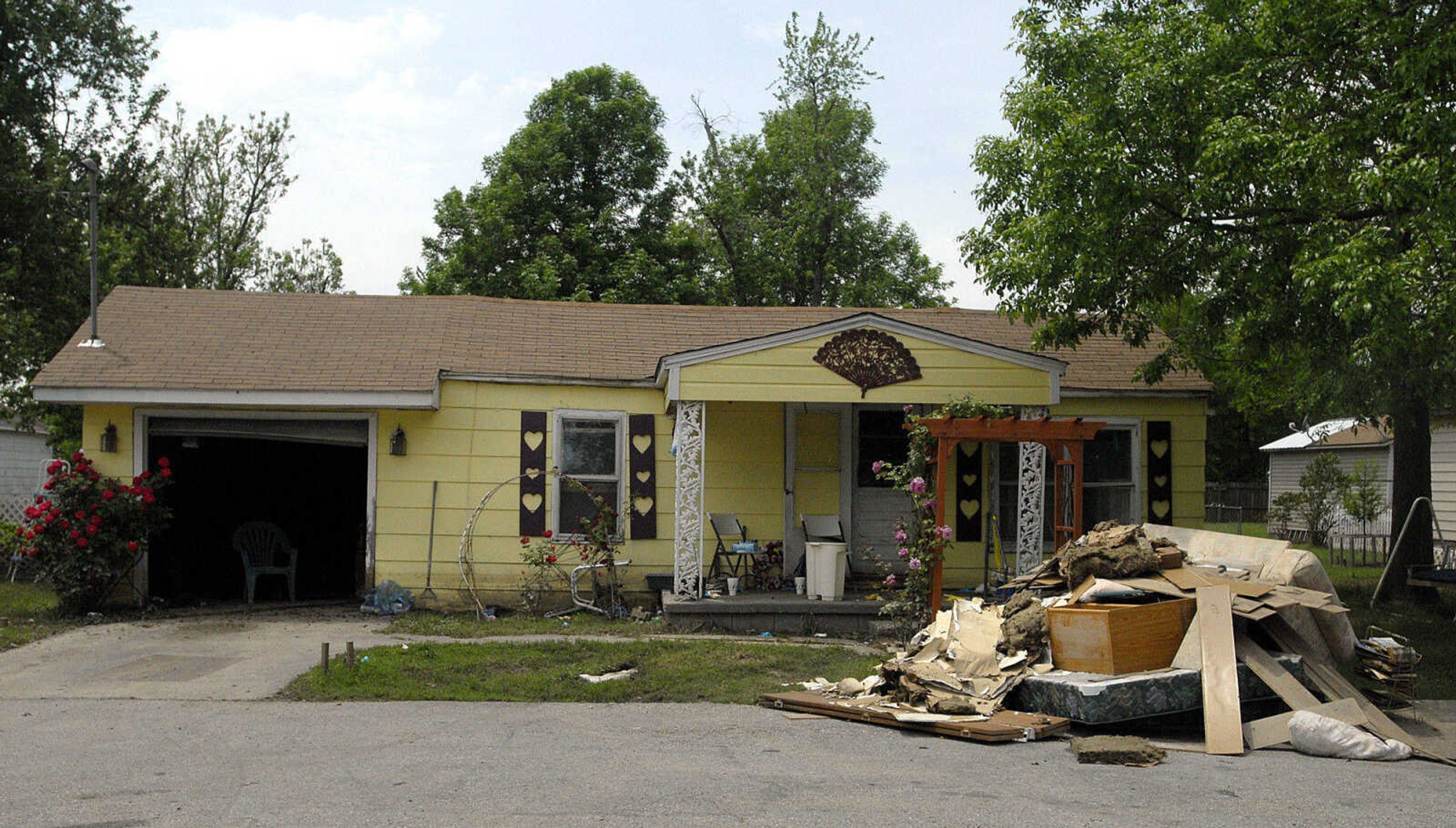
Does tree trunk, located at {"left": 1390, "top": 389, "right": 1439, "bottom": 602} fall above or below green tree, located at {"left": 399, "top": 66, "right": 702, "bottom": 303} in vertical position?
below

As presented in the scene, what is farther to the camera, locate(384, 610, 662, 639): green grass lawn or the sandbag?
locate(384, 610, 662, 639): green grass lawn

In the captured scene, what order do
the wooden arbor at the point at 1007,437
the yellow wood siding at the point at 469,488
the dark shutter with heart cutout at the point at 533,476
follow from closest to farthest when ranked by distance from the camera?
the wooden arbor at the point at 1007,437, the yellow wood siding at the point at 469,488, the dark shutter with heart cutout at the point at 533,476

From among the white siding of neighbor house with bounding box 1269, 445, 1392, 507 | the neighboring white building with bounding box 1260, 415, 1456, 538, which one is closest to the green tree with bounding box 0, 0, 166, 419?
the neighboring white building with bounding box 1260, 415, 1456, 538

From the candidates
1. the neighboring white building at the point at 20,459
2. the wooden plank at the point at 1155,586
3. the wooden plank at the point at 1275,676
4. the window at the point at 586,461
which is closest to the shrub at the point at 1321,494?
the window at the point at 586,461

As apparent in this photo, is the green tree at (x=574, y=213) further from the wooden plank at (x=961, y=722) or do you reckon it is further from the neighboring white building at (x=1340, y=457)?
the wooden plank at (x=961, y=722)

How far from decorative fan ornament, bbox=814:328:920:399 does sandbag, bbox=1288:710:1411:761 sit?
5.04 metres

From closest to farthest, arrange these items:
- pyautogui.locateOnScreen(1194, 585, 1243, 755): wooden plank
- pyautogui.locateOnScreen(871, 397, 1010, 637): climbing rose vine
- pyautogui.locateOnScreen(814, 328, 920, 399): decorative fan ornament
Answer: pyautogui.locateOnScreen(1194, 585, 1243, 755): wooden plank, pyautogui.locateOnScreen(871, 397, 1010, 637): climbing rose vine, pyautogui.locateOnScreen(814, 328, 920, 399): decorative fan ornament

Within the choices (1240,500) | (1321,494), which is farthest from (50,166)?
(1240,500)

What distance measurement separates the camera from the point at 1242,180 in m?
9.49

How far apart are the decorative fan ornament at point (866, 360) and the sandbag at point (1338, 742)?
199 inches

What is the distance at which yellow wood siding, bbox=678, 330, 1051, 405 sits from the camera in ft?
36.2

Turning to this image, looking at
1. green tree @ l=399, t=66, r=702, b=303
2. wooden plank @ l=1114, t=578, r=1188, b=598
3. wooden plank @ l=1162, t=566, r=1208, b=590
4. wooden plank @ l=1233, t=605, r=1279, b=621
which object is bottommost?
wooden plank @ l=1233, t=605, r=1279, b=621

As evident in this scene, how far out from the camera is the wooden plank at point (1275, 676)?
23.2 feet

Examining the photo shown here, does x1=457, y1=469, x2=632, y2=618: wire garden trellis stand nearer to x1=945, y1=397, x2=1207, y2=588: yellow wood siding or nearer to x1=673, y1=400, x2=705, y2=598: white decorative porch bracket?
x1=673, y1=400, x2=705, y2=598: white decorative porch bracket
